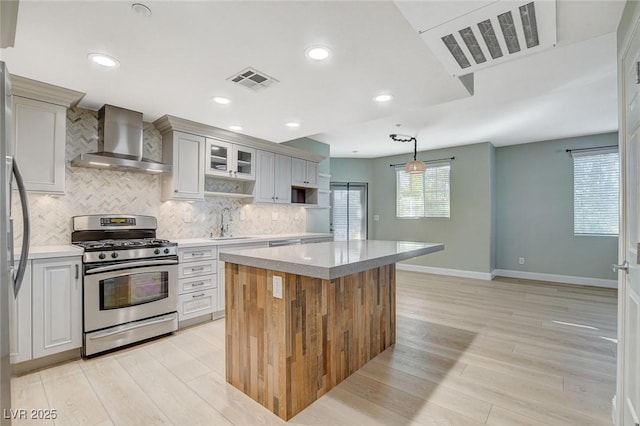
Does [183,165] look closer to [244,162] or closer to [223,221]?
[244,162]

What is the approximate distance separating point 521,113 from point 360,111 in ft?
7.79

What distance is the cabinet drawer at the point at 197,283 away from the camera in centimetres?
331

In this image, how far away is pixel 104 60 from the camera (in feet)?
7.22

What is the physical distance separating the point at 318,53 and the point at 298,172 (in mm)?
3043

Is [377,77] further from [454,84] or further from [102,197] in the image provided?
[102,197]

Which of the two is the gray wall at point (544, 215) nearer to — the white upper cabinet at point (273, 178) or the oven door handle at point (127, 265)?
the white upper cabinet at point (273, 178)

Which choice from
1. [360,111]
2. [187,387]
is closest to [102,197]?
[187,387]

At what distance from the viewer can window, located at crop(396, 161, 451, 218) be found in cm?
636

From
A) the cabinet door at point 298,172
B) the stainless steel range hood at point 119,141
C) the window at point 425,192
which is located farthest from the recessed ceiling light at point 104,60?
the window at point 425,192

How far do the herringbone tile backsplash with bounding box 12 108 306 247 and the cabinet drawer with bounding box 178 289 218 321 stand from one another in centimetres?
88

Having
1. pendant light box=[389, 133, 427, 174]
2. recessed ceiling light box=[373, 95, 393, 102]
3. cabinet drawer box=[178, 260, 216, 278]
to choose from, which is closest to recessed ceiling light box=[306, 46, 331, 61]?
recessed ceiling light box=[373, 95, 393, 102]

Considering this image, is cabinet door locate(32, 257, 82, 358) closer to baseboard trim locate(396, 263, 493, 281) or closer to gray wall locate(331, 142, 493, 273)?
gray wall locate(331, 142, 493, 273)

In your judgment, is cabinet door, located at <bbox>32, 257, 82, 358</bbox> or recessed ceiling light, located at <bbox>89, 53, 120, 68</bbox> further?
cabinet door, located at <bbox>32, 257, 82, 358</bbox>

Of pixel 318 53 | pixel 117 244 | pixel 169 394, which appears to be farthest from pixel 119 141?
pixel 169 394
